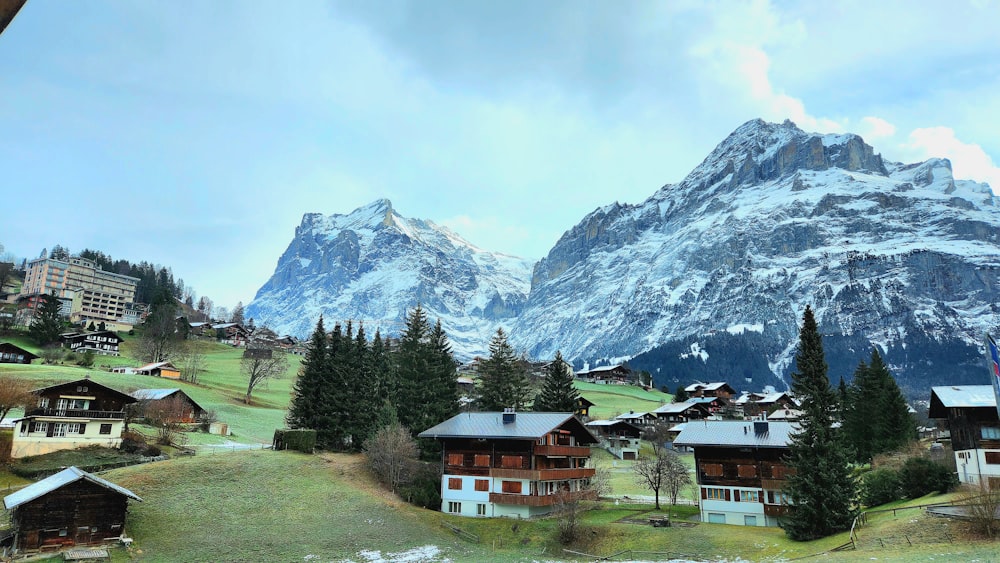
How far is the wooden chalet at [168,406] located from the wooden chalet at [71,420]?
7.03m

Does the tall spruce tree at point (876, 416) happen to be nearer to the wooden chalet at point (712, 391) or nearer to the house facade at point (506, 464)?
the house facade at point (506, 464)

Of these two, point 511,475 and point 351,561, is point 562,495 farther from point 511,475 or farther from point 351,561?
point 351,561

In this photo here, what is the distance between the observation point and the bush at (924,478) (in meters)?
54.9

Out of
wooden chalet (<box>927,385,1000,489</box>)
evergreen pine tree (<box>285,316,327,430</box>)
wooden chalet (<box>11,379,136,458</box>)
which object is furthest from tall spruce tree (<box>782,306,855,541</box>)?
wooden chalet (<box>11,379,136,458</box>)

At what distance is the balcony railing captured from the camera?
61.8 m

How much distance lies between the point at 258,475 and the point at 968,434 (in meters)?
65.1

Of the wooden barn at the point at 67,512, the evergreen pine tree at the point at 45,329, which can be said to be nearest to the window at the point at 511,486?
the wooden barn at the point at 67,512

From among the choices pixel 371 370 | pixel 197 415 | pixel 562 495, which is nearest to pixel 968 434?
pixel 562 495

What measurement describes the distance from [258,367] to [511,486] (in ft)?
252

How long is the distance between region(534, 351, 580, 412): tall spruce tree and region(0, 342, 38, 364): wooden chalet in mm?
85872

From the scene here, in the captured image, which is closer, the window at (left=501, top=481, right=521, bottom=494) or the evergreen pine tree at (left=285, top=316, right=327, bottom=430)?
the window at (left=501, top=481, right=521, bottom=494)

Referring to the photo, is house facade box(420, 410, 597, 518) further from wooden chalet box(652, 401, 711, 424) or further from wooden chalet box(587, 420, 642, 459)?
wooden chalet box(652, 401, 711, 424)

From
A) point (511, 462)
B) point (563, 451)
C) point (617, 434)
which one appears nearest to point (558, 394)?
point (563, 451)

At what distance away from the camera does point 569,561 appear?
1865 inches
